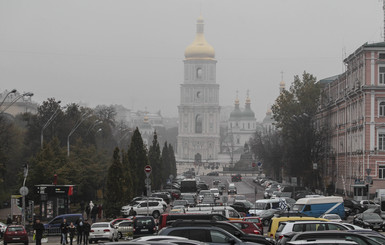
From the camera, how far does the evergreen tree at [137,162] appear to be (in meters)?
68.9

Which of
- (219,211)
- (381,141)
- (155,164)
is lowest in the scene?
(219,211)

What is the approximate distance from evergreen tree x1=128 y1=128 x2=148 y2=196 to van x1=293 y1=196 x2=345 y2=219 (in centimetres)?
2265

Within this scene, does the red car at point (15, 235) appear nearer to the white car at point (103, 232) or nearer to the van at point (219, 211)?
the white car at point (103, 232)

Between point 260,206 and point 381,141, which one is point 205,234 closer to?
point 260,206

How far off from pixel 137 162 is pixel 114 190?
53.4 feet

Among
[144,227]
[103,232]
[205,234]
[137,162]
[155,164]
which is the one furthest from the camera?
[155,164]

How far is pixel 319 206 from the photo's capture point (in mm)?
47688

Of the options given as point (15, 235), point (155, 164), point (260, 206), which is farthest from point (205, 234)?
point (155, 164)

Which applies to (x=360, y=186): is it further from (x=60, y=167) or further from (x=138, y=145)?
(x=60, y=167)

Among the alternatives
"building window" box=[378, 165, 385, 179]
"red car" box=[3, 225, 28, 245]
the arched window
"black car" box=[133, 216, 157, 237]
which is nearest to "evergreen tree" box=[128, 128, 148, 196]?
"building window" box=[378, 165, 385, 179]

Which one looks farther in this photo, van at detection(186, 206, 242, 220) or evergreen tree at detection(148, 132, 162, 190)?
evergreen tree at detection(148, 132, 162, 190)

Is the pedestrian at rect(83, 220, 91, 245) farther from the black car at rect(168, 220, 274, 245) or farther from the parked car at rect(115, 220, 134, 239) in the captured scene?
the black car at rect(168, 220, 274, 245)

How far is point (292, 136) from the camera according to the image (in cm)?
8969

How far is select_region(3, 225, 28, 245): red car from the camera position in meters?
37.2
